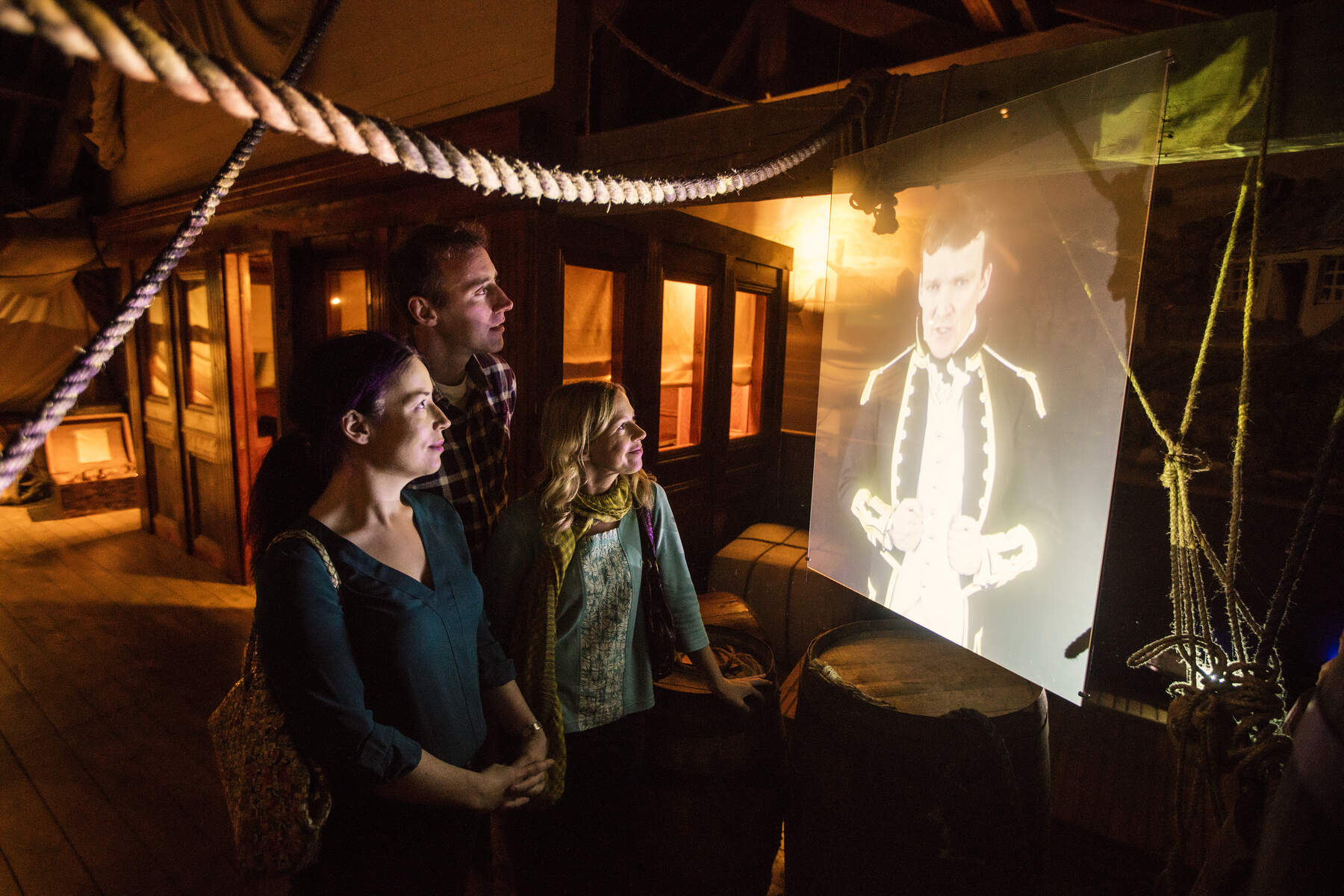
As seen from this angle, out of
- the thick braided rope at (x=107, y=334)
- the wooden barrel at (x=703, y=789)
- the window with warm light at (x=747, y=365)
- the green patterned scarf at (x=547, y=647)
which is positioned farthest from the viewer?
the window with warm light at (x=747, y=365)

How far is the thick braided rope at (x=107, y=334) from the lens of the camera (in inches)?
26.8

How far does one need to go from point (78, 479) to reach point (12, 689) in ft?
15.1

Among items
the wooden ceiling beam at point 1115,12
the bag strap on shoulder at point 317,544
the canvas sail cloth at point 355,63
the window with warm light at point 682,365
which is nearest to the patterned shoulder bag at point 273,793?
the bag strap on shoulder at point 317,544

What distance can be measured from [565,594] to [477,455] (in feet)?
2.19

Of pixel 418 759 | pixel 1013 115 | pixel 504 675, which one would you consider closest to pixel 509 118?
pixel 1013 115

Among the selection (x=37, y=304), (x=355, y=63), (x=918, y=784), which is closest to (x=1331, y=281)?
(x=918, y=784)

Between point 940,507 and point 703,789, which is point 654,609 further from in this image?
point 940,507

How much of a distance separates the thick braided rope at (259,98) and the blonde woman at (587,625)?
2.95ft

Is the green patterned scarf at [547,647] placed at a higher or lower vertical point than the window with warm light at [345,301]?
lower

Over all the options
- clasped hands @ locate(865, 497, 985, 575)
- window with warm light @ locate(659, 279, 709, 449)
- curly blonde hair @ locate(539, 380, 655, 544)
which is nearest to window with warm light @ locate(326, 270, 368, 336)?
window with warm light @ locate(659, 279, 709, 449)

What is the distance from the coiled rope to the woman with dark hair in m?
0.63

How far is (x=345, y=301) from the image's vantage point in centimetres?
474

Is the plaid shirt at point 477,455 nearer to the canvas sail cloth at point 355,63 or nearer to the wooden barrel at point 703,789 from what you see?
the wooden barrel at point 703,789

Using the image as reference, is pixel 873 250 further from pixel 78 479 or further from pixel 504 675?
pixel 78 479
